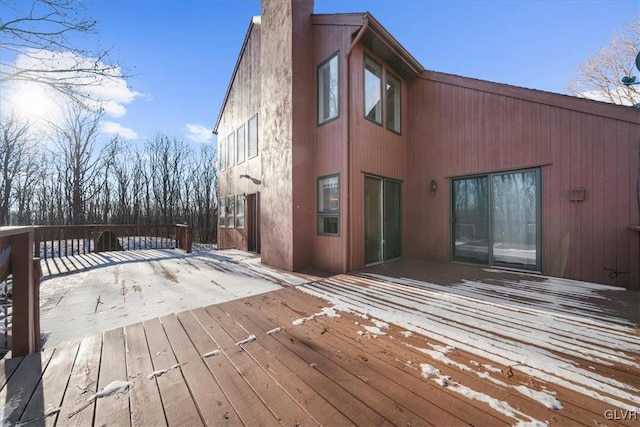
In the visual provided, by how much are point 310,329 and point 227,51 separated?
10704mm

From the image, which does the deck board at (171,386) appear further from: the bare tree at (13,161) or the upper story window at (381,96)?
the bare tree at (13,161)

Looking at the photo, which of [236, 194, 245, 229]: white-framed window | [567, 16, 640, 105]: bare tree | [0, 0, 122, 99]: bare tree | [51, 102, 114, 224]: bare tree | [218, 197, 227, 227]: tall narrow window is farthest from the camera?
[51, 102, 114, 224]: bare tree

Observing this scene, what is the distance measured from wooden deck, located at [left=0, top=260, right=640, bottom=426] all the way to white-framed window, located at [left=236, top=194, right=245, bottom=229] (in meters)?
6.39

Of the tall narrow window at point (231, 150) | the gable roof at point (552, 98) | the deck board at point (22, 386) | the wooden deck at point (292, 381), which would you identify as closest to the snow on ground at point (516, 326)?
the wooden deck at point (292, 381)

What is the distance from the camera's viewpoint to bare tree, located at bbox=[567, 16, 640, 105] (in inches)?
387

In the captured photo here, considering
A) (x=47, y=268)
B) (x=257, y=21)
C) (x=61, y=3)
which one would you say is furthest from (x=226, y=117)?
(x=47, y=268)

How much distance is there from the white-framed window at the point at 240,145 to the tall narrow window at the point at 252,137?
1.68ft

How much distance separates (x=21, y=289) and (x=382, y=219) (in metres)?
5.07

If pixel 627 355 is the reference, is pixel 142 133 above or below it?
above

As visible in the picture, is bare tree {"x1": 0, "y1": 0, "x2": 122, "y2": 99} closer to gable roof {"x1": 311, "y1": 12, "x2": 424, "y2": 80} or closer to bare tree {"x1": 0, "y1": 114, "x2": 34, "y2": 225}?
gable roof {"x1": 311, "y1": 12, "x2": 424, "y2": 80}

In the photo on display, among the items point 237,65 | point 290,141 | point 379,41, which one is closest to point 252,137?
point 237,65

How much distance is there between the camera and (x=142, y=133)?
19344 mm

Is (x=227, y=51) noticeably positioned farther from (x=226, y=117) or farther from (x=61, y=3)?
(x=61, y=3)

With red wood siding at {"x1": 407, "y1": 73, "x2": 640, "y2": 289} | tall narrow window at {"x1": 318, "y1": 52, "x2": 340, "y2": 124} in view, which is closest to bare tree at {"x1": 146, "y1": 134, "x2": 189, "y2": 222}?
tall narrow window at {"x1": 318, "y1": 52, "x2": 340, "y2": 124}
